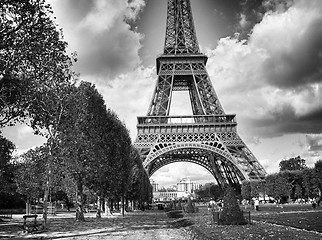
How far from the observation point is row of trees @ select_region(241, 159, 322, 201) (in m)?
72.2

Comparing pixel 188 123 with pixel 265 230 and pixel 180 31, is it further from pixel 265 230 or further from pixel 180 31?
pixel 265 230

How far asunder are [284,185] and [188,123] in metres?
23.6

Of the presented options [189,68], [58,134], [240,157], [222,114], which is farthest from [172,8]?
[58,134]

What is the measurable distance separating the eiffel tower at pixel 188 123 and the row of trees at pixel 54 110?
2616 cm

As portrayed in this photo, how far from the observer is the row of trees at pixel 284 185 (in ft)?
237

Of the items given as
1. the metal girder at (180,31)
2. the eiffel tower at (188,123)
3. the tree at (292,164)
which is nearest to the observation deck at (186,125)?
the eiffel tower at (188,123)

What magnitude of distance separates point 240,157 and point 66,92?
175ft

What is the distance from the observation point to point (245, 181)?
72.1 m

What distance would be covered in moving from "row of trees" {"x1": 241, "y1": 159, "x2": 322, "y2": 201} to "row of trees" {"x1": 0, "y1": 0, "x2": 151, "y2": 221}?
Result: 3498 cm

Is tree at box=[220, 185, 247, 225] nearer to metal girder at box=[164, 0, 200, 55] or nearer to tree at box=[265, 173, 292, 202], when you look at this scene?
tree at box=[265, 173, 292, 202]

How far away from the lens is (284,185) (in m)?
74.7

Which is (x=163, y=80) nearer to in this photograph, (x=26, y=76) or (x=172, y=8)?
(x=172, y=8)

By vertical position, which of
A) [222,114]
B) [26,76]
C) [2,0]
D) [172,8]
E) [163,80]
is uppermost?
[172,8]

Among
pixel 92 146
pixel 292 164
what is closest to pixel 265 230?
pixel 92 146
